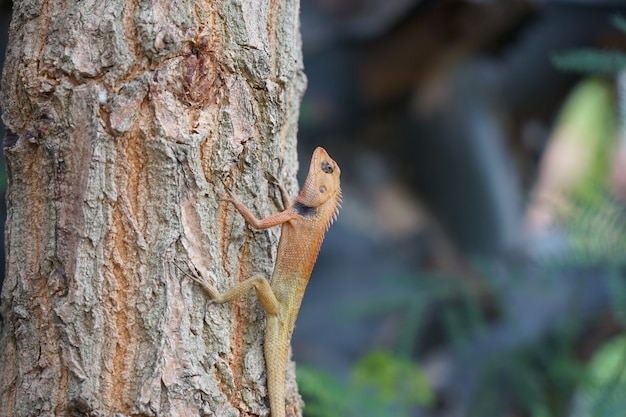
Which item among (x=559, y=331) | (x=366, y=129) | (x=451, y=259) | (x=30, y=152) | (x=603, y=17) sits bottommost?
(x=30, y=152)

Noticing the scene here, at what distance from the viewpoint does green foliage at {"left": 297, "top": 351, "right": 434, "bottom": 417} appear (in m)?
4.27

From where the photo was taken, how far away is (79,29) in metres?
2.26

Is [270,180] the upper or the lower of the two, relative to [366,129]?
lower

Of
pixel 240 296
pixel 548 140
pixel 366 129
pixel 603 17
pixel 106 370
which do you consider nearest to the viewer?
pixel 106 370

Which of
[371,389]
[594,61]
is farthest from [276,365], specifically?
[371,389]

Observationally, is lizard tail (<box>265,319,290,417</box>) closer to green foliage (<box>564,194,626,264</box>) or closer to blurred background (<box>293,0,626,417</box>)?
blurred background (<box>293,0,626,417</box>)

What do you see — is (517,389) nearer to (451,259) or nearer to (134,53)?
(451,259)

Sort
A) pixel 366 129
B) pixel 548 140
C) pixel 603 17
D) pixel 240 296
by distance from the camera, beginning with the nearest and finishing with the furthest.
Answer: pixel 240 296, pixel 603 17, pixel 366 129, pixel 548 140

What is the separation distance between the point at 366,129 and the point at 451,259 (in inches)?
79.5

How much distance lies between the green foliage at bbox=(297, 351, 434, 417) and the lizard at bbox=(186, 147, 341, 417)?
1398 mm

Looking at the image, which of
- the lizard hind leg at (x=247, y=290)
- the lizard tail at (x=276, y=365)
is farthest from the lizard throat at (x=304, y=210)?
the lizard tail at (x=276, y=365)

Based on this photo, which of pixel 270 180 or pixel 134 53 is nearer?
pixel 134 53

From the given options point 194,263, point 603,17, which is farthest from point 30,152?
point 603,17

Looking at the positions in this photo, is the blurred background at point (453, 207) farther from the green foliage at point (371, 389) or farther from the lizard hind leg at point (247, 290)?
the lizard hind leg at point (247, 290)
